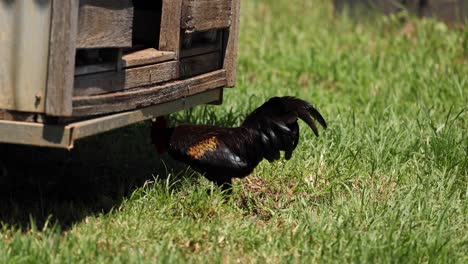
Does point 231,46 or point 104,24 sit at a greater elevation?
point 104,24

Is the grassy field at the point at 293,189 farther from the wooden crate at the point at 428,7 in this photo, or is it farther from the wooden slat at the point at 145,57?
the wooden crate at the point at 428,7

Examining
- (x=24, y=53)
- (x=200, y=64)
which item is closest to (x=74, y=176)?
(x=200, y=64)

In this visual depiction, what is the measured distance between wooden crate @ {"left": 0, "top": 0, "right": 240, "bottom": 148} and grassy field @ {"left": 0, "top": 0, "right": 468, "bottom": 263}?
639 millimetres

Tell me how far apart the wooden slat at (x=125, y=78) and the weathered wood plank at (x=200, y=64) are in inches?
5.5

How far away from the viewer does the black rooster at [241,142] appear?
5.09 m

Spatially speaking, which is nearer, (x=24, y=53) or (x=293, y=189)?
(x=24, y=53)

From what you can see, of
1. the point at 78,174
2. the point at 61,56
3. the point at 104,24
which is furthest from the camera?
the point at 78,174

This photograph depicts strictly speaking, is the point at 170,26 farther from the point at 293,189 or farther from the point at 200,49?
the point at 293,189

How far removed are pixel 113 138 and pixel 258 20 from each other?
14.9ft

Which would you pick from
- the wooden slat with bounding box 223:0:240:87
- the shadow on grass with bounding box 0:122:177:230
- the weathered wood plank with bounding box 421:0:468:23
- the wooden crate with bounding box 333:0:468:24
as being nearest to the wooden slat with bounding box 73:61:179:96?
the wooden slat with bounding box 223:0:240:87

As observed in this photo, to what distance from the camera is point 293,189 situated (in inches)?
218

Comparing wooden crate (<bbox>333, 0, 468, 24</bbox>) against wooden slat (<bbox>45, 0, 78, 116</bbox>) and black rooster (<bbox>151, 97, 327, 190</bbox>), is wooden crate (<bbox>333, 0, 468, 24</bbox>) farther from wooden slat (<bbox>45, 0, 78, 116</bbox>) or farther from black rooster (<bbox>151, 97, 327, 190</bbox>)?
wooden slat (<bbox>45, 0, 78, 116</bbox>)

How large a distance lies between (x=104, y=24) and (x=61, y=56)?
385 millimetres

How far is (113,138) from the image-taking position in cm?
627
